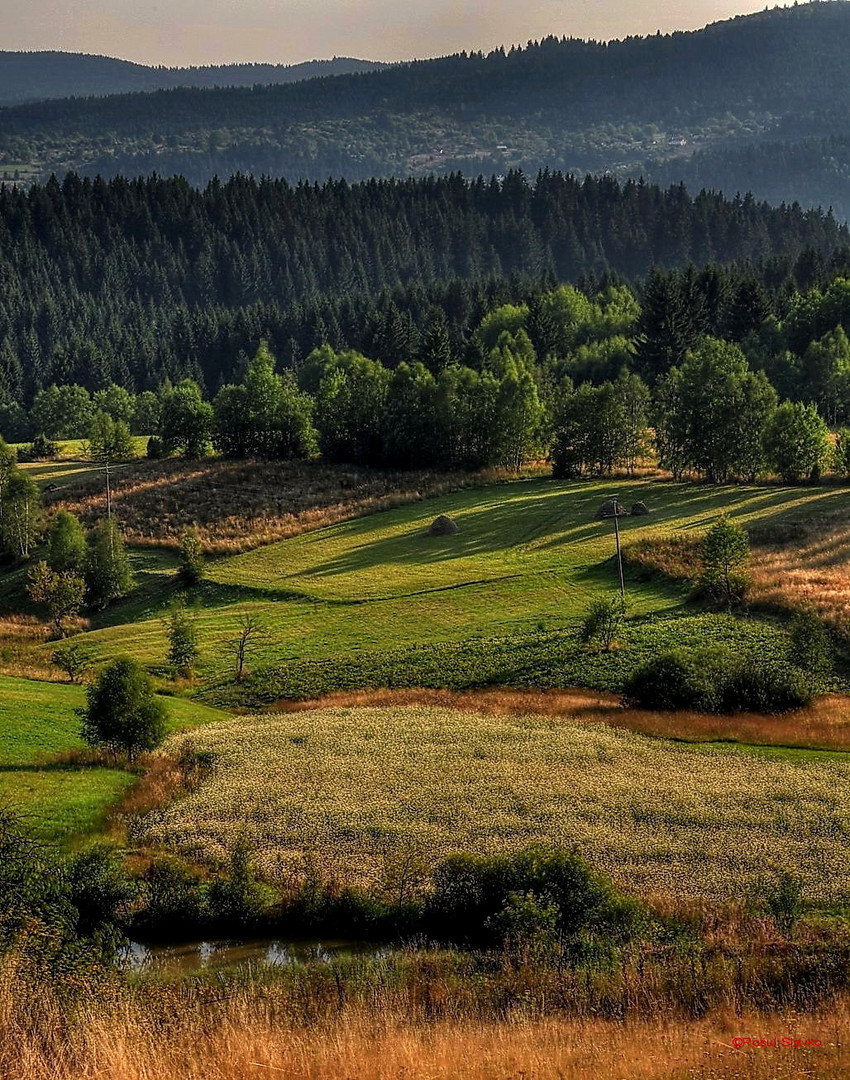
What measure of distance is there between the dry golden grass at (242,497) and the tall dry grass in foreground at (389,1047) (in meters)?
76.4

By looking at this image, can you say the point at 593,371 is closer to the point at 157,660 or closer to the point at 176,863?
the point at 157,660

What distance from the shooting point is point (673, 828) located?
37.7 meters

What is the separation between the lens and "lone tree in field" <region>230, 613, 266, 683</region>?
66225mm

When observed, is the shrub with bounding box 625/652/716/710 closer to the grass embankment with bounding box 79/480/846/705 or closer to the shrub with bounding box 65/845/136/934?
the grass embankment with bounding box 79/480/846/705

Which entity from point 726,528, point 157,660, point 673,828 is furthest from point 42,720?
point 726,528

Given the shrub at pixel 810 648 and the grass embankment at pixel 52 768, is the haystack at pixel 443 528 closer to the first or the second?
the grass embankment at pixel 52 768

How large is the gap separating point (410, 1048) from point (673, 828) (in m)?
18.8

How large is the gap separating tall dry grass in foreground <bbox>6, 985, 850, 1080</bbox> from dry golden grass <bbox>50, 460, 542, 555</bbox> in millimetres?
76394

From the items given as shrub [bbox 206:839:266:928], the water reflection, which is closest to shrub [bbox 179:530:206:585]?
shrub [bbox 206:839:266:928]

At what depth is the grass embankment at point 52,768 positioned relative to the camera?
3983 centimetres

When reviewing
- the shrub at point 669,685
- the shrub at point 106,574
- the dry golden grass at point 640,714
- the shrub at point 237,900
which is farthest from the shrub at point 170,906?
the shrub at point 106,574

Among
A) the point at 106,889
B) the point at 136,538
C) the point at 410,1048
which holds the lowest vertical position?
the point at 136,538

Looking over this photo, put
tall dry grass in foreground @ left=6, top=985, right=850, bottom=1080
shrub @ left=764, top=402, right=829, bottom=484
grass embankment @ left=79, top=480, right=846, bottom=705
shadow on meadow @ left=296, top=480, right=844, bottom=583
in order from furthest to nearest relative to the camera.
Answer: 1. shrub @ left=764, top=402, right=829, bottom=484
2. shadow on meadow @ left=296, top=480, right=844, bottom=583
3. grass embankment @ left=79, top=480, right=846, bottom=705
4. tall dry grass in foreground @ left=6, top=985, right=850, bottom=1080

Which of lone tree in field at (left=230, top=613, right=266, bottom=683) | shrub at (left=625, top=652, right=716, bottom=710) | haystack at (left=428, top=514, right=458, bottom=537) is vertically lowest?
lone tree in field at (left=230, top=613, right=266, bottom=683)
